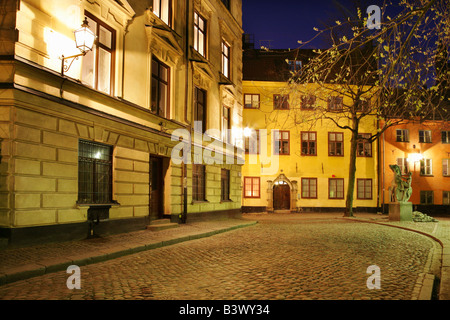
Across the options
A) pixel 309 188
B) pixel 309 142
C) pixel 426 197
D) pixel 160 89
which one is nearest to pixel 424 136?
pixel 426 197

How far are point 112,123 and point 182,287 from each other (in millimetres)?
7330

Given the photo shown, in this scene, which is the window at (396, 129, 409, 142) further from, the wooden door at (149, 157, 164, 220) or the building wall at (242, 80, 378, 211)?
the wooden door at (149, 157, 164, 220)

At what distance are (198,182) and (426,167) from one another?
2491 cm

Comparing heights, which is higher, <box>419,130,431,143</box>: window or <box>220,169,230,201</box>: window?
<box>419,130,431,143</box>: window

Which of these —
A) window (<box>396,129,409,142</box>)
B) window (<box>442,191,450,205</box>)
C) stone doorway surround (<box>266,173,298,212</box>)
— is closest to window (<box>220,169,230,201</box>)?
stone doorway surround (<box>266,173,298,212</box>)

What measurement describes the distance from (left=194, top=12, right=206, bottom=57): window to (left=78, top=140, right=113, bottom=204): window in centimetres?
872

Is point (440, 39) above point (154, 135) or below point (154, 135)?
above

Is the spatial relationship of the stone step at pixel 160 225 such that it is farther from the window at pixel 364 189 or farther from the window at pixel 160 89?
the window at pixel 364 189

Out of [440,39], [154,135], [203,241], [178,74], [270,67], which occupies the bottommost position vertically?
[203,241]

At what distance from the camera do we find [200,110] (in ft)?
61.4

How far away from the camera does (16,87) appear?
8508mm

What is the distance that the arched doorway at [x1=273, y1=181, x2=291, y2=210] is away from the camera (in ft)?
106
